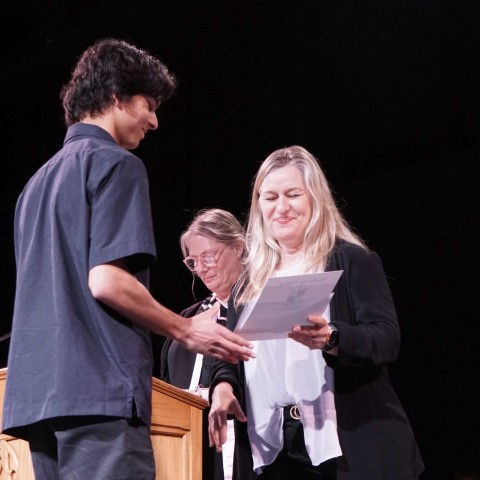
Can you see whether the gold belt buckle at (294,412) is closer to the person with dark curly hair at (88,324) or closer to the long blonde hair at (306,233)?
the long blonde hair at (306,233)

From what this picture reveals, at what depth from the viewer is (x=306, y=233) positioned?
2322mm

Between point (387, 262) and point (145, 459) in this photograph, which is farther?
point (387, 262)

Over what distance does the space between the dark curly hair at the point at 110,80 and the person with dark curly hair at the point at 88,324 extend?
15 cm

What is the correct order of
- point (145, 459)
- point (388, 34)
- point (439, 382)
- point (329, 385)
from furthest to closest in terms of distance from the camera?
1. point (388, 34)
2. point (439, 382)
3. point (329, 385)
4. point (145, 459)

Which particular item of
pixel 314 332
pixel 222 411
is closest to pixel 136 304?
pixel 314 332

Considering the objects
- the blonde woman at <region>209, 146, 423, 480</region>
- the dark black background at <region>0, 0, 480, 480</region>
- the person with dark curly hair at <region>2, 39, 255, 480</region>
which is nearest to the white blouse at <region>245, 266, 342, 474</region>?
the blonde woman at <region>209, 146, 423, 480</region>

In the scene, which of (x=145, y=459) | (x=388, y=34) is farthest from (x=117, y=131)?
(x=388, y=34)

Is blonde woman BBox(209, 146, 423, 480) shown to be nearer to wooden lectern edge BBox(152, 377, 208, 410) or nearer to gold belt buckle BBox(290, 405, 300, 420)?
gold belt buckle BBox(290, 405, 300, 420)

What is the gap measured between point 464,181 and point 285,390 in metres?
2.68

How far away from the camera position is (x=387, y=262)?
4566mm

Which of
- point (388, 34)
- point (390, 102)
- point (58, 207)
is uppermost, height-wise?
point (388, 34)

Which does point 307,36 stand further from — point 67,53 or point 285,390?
point 285,390

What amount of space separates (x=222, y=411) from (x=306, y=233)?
0.58m

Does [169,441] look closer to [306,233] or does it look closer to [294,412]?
[294,412]
